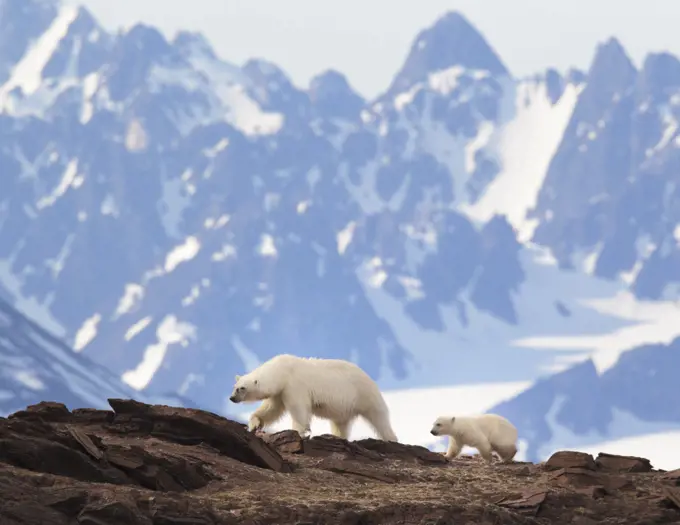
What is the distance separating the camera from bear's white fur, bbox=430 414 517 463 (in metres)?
38.6

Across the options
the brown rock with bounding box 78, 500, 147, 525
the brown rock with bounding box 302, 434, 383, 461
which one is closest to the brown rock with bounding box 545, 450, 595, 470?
the brown rock with bounding box 302, 434, 383, 461

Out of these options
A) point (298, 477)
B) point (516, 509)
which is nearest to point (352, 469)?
point (298, 477)

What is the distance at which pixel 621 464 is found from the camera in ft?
103

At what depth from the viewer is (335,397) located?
119 feet

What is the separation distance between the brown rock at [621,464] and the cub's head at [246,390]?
8130 millimetres

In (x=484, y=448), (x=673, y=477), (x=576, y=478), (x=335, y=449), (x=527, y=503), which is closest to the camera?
(x=527, y=503)

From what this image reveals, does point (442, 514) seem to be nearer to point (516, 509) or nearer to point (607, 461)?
point (516, 509)

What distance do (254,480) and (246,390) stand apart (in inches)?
272

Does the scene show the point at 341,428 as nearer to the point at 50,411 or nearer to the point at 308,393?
the point at 308,393

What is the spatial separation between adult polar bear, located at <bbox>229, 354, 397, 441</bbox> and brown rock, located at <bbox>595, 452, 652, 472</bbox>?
6.87 meters

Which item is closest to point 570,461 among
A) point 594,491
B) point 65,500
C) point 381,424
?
point 594,491

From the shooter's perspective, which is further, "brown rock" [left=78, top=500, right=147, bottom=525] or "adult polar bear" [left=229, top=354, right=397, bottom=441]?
"adult polar bear" [left=229, top=354, right=397, bottom=441]

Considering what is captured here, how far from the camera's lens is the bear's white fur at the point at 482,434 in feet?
127

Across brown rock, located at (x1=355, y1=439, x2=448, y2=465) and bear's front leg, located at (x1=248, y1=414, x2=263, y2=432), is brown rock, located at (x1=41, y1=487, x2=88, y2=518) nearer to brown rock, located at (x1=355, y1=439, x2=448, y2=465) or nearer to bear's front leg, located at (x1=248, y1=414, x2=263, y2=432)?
brown rock, located at (x1=355, y1=439, x2=448, y2=465)
